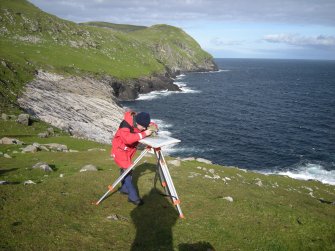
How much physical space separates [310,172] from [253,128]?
3423 centimetres

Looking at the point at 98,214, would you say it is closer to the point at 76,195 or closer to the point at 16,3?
the point at 76,195

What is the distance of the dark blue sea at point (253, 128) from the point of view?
2596 inches

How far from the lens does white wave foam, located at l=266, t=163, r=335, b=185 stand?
5653 centimetres

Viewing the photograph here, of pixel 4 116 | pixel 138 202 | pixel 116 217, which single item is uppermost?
pixel 116 217

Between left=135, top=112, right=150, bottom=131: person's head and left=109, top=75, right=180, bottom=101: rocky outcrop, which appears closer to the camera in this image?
left=135, top=112, right=150, bottom=131: person's head

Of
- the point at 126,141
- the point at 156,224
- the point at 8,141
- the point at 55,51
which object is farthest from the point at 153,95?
the point at 156,224

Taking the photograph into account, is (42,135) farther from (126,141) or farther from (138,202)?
(126,141)

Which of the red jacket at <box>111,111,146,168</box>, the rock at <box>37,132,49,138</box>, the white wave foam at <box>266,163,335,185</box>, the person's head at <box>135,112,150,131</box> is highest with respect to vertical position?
the person's head at <box>135,112,150,131</box>

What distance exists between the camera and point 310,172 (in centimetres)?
5953

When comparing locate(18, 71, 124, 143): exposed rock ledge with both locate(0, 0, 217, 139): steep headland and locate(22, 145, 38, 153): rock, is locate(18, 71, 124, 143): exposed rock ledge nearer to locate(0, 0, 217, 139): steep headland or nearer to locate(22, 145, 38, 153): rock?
locate(0, 0, 217, 139): steep headland

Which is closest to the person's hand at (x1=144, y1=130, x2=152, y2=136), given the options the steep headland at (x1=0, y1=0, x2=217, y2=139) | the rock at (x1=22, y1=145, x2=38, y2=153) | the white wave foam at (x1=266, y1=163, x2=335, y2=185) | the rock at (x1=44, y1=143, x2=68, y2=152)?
the rock at (x1=22, y1=145, x2=38, y2=153)

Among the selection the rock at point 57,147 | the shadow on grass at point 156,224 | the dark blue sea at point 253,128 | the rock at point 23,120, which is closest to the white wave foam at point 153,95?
the dark blue sea at point 253,128

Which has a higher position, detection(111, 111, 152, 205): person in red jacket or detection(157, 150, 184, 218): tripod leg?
detection(111, 111, 152, 205): person in red jacket

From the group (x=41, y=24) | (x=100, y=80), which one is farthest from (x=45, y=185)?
(x=41, y=24)
